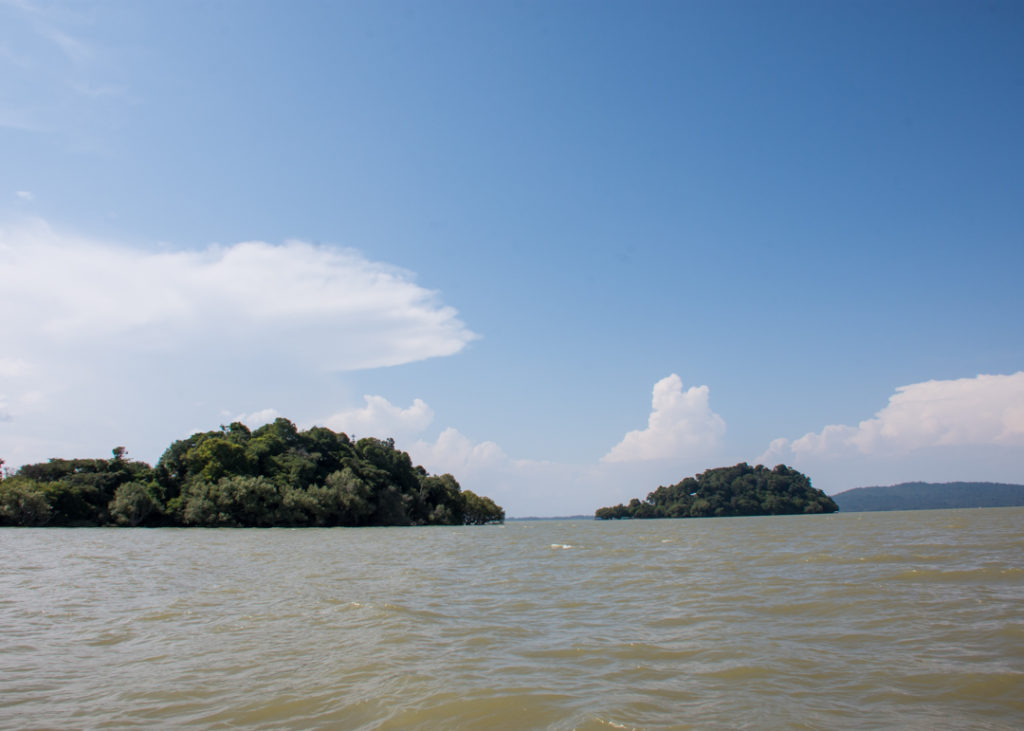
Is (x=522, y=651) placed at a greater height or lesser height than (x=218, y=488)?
lesser

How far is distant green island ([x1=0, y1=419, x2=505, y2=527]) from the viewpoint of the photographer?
7262 cm

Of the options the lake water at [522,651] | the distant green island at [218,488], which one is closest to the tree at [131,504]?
the distant green island at [218,488]

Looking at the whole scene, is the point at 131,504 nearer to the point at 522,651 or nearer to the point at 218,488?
the point at 218,488

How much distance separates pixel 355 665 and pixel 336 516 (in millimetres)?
83322

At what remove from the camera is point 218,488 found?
76.4 metres

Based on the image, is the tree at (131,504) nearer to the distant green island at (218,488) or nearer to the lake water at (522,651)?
the distant green island at (218,488)

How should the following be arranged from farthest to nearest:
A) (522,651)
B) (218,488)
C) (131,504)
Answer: (218,488), (131,504), (522,651)

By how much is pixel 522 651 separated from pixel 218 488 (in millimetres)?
77175

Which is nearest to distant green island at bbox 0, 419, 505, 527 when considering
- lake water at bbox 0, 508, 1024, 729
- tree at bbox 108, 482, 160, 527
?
tree at bbox 108, 482, 160, 527

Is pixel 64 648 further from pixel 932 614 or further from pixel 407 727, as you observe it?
pixel 932 614

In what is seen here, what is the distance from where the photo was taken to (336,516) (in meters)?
87.1

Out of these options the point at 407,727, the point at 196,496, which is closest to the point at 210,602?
the point at 407,727

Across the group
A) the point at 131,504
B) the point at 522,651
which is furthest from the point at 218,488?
the point at 522,651

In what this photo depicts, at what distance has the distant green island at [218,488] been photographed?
2859 inches
